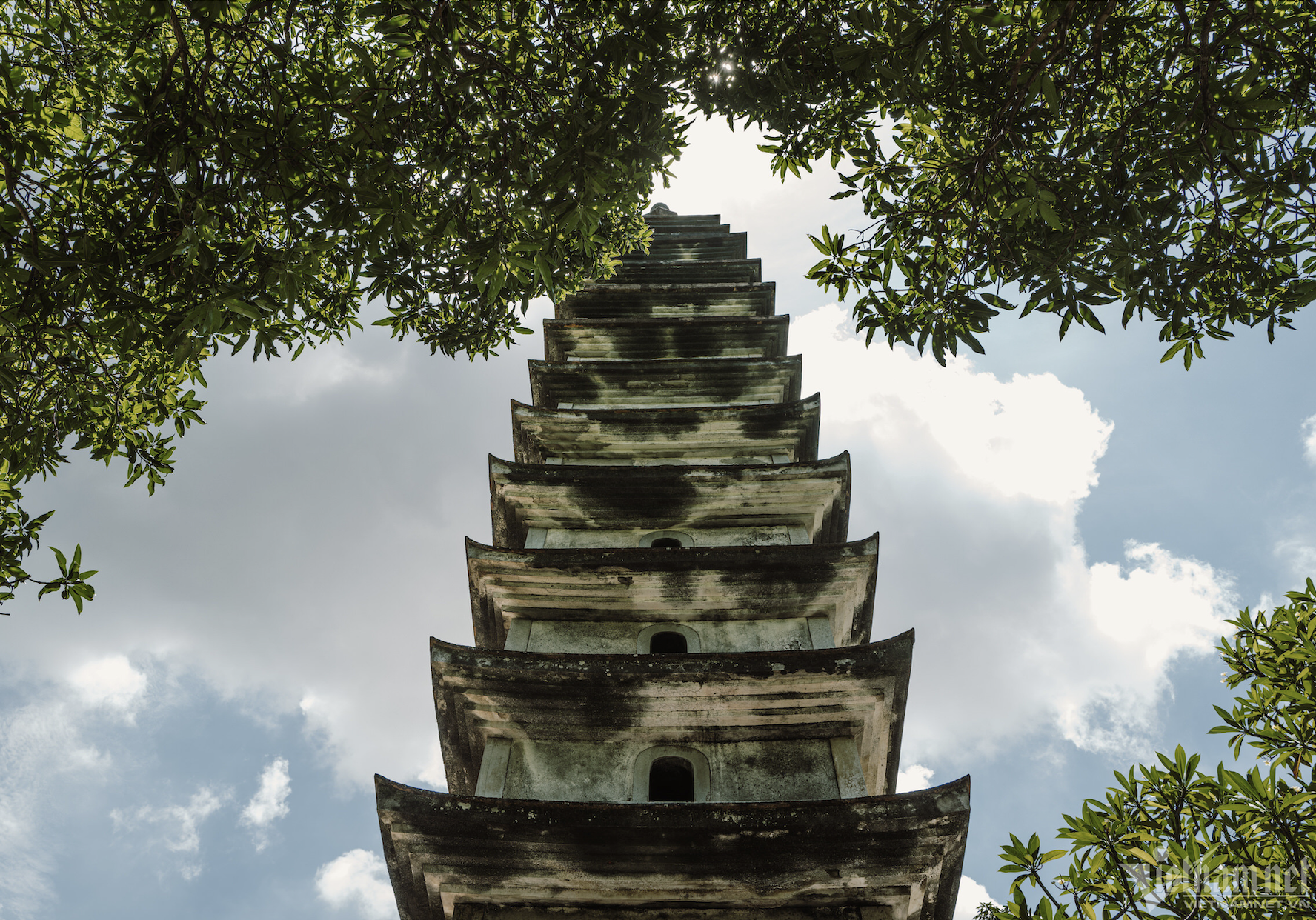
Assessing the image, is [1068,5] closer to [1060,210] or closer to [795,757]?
[1060,210]

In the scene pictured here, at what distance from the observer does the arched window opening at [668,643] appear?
1077 cm

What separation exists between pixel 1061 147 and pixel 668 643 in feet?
23.8

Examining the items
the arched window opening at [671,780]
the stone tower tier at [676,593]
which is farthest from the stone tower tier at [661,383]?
the arched window opening at [671,780]

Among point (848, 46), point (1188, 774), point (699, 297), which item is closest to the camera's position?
point (848, 46)

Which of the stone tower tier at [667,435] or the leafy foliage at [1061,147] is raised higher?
the stone tower tier at [667,435]

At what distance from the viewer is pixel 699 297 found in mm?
18781

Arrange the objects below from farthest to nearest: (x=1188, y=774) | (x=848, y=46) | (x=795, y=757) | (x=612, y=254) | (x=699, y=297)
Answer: (x=699, y=297) → (x=612, y=254) → (x=795, y=757) → (x=1188, y=774) → (x=848, y=46)

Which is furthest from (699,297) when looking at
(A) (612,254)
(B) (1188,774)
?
(B) (1188,774)

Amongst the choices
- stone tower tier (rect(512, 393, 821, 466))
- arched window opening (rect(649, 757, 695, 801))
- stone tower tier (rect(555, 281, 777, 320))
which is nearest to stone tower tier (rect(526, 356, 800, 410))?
stone tower tier (rect(512, 393, 821, 466))

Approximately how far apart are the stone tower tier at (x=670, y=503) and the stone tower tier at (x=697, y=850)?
Result: 216 inches

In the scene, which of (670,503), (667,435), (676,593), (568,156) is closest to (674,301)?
(667,435)

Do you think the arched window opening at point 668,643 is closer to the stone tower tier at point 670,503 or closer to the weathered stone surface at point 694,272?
the stone tower tier at point 670,503

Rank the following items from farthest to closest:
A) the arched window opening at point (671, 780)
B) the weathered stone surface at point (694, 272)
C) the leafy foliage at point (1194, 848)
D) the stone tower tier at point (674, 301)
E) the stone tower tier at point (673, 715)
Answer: the weathered stone surface at point (694, 272) → the stone tower tier at point (674, 301) → the arched window opening at point (671, 780) → the stone tower tier at point (673, 715) → the leafy foliage at point (1194, 848)

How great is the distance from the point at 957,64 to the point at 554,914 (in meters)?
7.30
